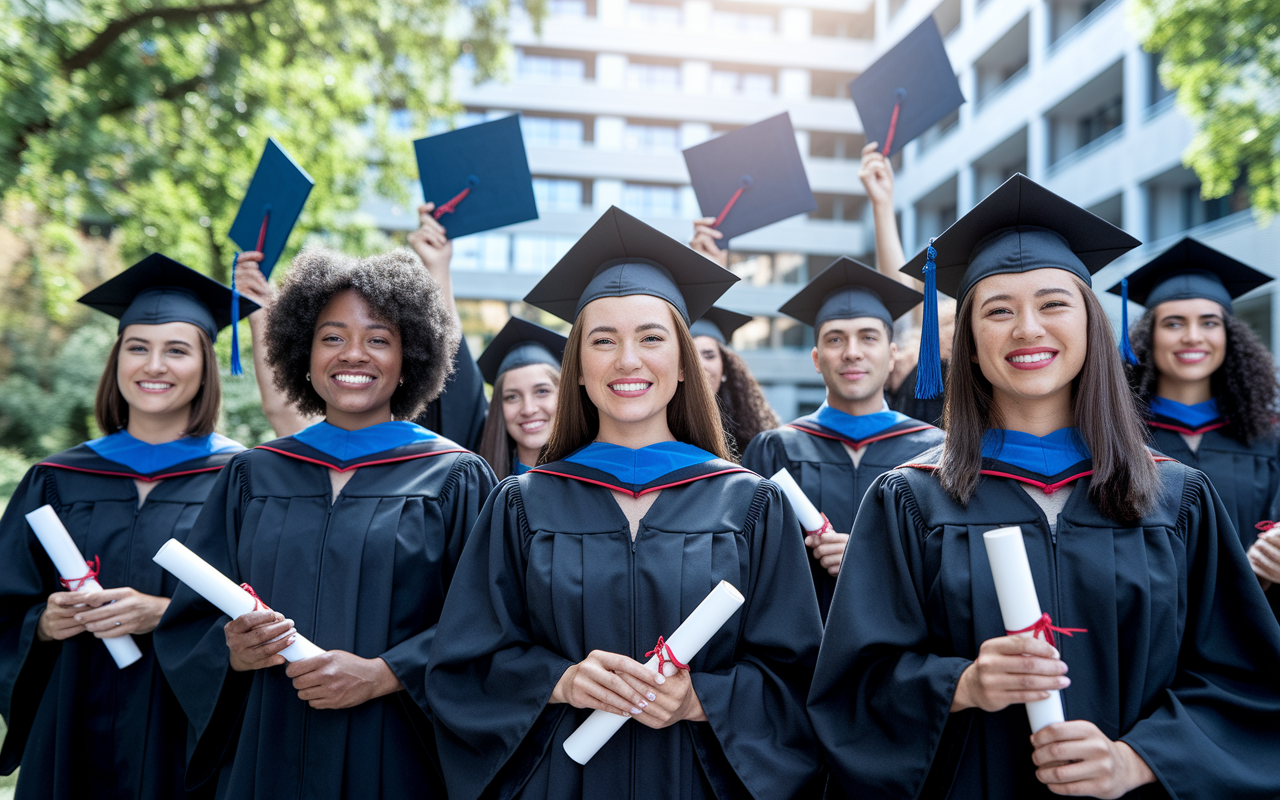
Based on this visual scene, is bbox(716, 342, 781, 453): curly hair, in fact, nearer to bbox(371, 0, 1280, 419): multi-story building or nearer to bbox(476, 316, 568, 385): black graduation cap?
bbox(476, 316, 568, 385): black graduation cap

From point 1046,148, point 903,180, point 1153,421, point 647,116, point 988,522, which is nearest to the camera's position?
point 988,522

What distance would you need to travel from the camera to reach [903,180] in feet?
89.2

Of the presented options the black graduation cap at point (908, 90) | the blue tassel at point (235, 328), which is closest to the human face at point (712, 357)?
the black graduation cap at point (908, 90)

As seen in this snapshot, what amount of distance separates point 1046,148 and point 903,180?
7776 millimetres

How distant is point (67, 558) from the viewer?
256 cm

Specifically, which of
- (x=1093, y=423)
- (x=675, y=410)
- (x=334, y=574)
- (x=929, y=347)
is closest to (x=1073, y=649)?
(x=1093, y=423)

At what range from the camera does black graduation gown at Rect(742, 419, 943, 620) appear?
3248 millimetres

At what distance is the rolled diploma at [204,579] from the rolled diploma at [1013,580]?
1722 mm

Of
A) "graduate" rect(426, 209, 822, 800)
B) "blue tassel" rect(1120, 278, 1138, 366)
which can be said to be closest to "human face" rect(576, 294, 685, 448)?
"graduate" rect(426, 209, 822, 800)

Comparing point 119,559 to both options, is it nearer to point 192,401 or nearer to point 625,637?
point 192,401

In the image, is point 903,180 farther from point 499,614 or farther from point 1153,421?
point 499,614

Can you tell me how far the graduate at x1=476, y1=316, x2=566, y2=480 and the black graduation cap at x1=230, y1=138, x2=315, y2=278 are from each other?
986mm

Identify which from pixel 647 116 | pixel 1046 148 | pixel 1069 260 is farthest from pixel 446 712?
pixel 647 116

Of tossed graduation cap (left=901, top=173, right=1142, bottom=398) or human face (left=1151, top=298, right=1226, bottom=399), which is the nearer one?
tossed graduation cap (left=901, top=173, right=1142, bottom=398)
